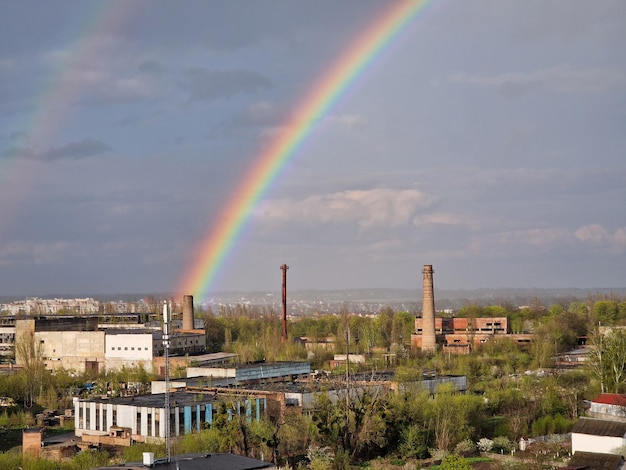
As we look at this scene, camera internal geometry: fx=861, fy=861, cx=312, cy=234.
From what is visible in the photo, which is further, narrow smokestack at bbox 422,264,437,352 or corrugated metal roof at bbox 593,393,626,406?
narrow smokestack at bbox 422,264,437,352

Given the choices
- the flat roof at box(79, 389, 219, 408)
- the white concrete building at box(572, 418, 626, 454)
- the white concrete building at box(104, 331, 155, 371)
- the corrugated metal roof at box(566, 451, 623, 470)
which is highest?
the white concrete building at box(104, 331, 155, 371)

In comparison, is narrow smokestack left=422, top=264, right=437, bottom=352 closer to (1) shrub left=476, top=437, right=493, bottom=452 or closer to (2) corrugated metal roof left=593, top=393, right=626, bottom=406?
(2) corrugated metal roof left=593, top=393, right=626, bottom=406

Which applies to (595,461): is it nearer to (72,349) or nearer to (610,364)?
(610,364)

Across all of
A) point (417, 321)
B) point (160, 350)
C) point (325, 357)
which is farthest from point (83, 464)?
point (417, 321)

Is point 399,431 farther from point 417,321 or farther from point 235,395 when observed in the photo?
point 417,321

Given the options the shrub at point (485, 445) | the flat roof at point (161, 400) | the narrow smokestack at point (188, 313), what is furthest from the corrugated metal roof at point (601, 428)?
the narrow smokestack at point (188, 313)

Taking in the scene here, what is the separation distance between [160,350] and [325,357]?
9534mm

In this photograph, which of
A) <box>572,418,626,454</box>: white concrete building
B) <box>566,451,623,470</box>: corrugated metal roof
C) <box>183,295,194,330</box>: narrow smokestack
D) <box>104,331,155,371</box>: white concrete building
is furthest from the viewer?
<box>183,295,194,330</box>: narrow smokestack

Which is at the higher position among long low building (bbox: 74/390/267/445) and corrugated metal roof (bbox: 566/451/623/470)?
long low building (bbox: 74/390/267/445)

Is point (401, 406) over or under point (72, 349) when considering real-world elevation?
under

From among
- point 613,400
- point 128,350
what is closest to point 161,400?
point 613,400

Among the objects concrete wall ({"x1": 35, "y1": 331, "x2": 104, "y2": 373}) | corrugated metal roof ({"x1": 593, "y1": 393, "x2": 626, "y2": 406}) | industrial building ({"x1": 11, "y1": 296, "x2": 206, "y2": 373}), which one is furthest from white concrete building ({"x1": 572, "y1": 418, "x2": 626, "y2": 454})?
concrete wall ({"x1": 35, "y1": 331, "x2": 104, "y2": 373})

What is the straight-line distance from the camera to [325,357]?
164 ft

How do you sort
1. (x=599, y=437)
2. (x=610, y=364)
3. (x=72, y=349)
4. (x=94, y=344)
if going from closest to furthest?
1. (x=599, y=437)
2. (x=610, y=364)
3. (x=94, y=344)
4. (x=72, y=349)
